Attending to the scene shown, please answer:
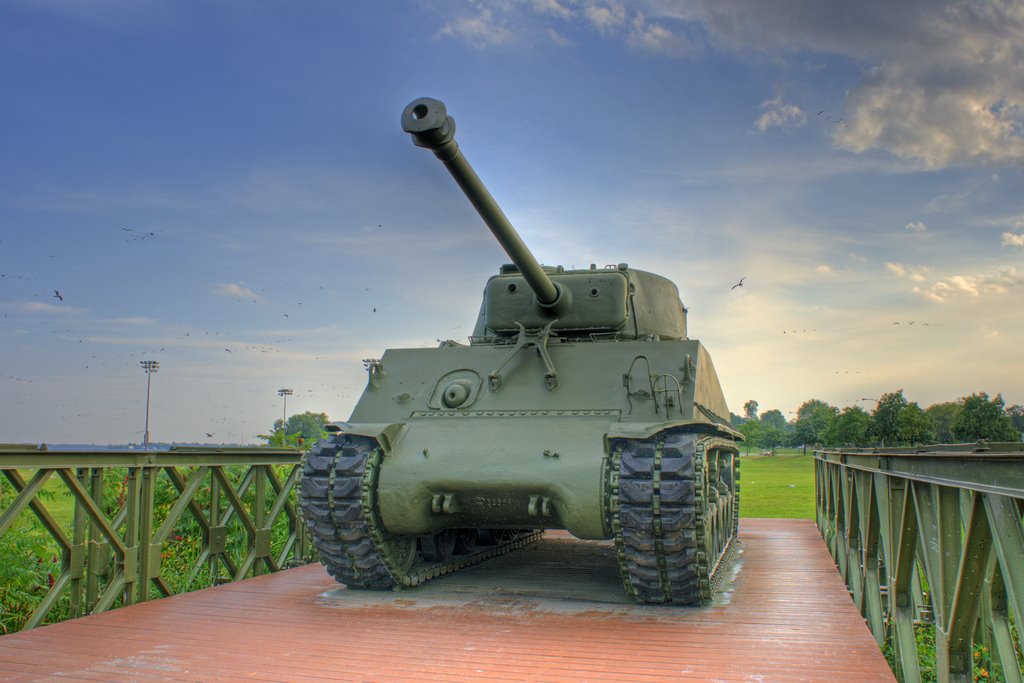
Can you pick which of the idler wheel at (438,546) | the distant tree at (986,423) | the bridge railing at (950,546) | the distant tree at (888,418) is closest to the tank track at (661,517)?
the bridge railing at (950,546)

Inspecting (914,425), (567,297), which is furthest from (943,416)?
(567,297)

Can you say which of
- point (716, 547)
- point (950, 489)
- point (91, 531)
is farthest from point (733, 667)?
point (91, 531)

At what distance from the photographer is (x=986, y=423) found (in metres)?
20.7

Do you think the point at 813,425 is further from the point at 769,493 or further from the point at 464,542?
the point at 464,542

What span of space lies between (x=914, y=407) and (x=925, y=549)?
26579mm

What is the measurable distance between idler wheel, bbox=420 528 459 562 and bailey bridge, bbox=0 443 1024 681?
27 centimetres

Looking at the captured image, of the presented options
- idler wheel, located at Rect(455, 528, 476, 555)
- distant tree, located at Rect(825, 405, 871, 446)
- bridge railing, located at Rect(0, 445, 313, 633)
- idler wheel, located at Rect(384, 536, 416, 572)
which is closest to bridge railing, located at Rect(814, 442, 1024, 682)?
idler wheel, located at Rect(384, 536, 416, 572)

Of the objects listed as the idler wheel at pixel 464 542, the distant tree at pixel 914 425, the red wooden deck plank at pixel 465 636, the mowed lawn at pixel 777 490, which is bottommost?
the mowed lawn at pixel 777 490

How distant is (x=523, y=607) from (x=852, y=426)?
95.1ft

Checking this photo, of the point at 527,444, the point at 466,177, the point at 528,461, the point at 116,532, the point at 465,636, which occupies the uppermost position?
the point at 466,177

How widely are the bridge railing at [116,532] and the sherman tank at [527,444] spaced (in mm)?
1287

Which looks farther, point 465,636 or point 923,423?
point 923,423

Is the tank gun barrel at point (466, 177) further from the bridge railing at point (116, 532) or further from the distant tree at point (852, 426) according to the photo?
the distant tree at point (852, 426)

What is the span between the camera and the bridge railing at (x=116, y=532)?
6.89m
